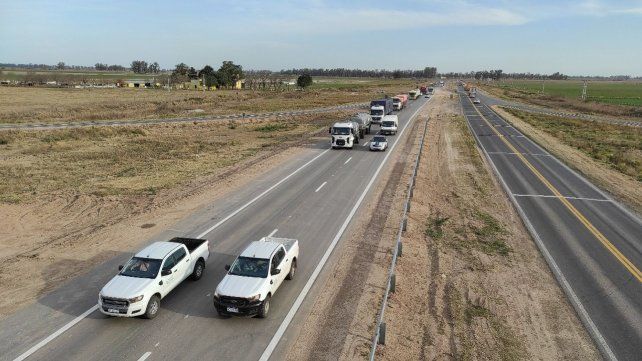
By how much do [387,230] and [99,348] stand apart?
13448 mm

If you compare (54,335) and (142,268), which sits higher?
(142,268)

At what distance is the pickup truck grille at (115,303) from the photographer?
13054 mm

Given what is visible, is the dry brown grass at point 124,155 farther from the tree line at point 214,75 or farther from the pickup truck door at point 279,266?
the tree line at point 214,75

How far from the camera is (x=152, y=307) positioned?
13648 millimetres

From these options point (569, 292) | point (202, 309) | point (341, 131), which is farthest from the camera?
point (341, 131)

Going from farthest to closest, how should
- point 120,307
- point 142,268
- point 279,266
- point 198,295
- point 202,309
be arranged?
point 198,295 → point 279,266 → point 142,268 → point 202,309 → point 120,307

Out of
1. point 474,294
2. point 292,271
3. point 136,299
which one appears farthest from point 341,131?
point 136,299

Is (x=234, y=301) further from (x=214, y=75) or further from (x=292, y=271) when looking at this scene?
(x=214, y=75)

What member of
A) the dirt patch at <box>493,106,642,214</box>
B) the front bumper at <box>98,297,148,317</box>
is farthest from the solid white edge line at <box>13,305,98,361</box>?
the dirt patch at <box>493,106,642,214</box>

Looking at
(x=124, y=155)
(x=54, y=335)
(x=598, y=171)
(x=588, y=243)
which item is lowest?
(x=588, y=243)

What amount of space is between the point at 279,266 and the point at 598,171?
3378cm

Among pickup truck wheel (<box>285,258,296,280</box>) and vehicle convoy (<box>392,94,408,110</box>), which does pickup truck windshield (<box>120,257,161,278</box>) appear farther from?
vehicle convoy (<box>392,94,408,110</box>)

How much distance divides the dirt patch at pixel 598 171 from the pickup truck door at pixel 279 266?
23380 millimetres

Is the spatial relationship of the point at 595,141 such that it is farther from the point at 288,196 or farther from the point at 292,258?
the point at 292,258
